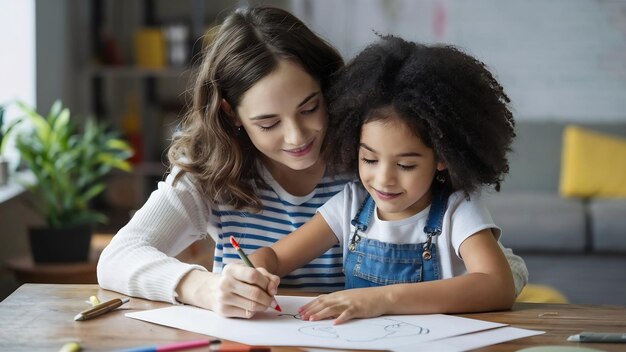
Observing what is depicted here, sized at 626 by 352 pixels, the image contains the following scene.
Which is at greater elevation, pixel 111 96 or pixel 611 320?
pixel 111 96

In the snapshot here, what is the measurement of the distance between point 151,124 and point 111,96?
29 centimetres

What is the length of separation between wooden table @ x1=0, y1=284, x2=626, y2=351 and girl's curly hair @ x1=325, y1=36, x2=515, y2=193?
0.25 meters

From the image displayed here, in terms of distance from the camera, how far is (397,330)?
1.31 meters

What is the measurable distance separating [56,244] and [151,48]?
2.38 meters

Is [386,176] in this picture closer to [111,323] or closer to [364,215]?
[364,215]

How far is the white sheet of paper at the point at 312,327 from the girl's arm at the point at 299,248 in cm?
21

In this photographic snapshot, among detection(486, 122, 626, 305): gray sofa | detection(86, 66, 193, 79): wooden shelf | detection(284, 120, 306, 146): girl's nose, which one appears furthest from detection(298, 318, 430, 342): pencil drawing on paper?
detection(86, 66, 193, 79): wooden shelf

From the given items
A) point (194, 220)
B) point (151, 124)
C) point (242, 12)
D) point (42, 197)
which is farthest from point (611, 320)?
point (151, 124)

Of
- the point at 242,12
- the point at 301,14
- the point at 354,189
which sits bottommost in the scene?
the point at 354,189

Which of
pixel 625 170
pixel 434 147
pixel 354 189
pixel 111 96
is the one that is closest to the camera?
pixel 434 147

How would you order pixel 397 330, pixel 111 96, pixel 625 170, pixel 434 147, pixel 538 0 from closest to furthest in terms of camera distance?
pixel 397 330, pixel 434 147, pixel 625 170, pixel 538 0, pixel 111 96

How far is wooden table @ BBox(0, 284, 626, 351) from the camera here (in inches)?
49.3

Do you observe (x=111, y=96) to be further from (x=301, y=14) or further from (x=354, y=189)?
(x=354, y=189)

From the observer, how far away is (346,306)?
137 centimetres
